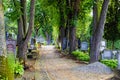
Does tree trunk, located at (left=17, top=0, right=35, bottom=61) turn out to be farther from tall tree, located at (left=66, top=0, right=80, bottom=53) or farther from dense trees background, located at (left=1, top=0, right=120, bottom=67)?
tall tree, located at (left=66, top=0, right=80, bottom=53)

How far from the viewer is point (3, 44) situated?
9.85 meters

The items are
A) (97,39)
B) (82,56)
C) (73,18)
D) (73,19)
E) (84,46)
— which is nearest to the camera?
(97,39)

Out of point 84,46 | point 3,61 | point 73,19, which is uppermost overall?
point 73,19

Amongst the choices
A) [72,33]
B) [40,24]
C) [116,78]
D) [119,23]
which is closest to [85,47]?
[72,33]

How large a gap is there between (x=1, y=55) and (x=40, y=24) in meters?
49.4

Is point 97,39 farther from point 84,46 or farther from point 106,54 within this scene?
point 84,46

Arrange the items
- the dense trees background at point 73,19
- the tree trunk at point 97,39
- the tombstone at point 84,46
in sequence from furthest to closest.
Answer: the tombstone at point 84,46 < the tree trunk at point 97,39 < the dense trees background at point 73,19

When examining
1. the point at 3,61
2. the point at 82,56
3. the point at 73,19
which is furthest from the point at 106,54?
the point at 3,61

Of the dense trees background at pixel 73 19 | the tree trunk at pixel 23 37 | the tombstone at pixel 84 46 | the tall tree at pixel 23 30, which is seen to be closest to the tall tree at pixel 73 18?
the dense trees background at pixel 73 19

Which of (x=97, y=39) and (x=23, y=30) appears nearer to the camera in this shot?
(x=23, y=30)

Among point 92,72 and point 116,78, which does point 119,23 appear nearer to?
point 92,72

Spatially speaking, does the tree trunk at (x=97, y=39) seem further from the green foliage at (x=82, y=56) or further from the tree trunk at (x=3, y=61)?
the tree trunk at (x=3, y=61)

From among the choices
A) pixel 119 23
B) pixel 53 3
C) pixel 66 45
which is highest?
pixel 53 3

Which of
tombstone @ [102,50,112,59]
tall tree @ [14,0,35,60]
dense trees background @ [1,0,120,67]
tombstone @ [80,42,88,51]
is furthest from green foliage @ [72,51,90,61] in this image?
tall tree @ [14,0,35,60]
